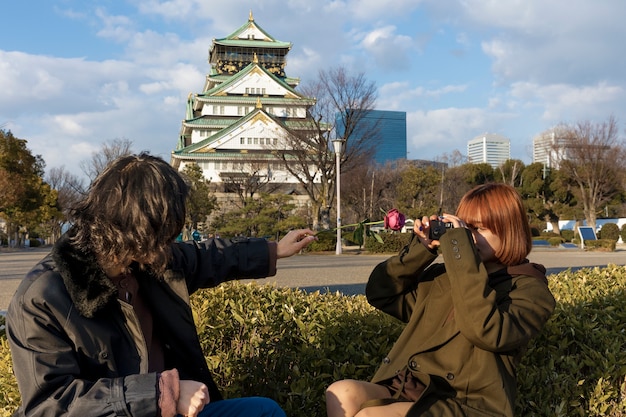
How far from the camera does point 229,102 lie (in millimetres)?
41812

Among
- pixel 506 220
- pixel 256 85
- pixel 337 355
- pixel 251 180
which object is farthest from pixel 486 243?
pixel 256 85

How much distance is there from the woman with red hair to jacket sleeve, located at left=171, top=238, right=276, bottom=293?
0.53 m

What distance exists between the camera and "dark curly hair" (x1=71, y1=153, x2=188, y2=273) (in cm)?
172

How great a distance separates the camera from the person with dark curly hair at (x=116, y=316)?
1.58 meters

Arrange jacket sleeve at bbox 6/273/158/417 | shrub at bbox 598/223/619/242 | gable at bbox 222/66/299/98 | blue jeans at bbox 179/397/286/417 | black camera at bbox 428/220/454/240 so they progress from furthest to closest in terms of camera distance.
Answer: gable at bbox 222/66/299/98, shrub at bbox 598/223/619/242, black camera at bbox 428/220/454/240, blue jeans at bbox 179/397/286/417, jacket sleeve at bbox 6/273/158/417

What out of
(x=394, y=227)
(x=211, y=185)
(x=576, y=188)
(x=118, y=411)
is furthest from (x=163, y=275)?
(x=576, y=188)

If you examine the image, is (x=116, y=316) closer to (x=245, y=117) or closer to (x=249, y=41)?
(x=245, y=117)

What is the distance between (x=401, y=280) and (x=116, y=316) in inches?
47.4

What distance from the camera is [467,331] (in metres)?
2.05

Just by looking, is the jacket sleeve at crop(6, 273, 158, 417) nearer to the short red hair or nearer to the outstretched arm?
the outstretched arm

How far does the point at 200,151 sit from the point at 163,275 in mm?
36231

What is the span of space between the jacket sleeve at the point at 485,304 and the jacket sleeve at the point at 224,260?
2.36 ft

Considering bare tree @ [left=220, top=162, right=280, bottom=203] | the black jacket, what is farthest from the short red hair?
bare tree @ [left=220, top=162, right=280, bottom=203]

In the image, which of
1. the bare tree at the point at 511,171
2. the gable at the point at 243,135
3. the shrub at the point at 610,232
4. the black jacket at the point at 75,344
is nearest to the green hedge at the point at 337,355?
the black jacket at the point at 75,344
